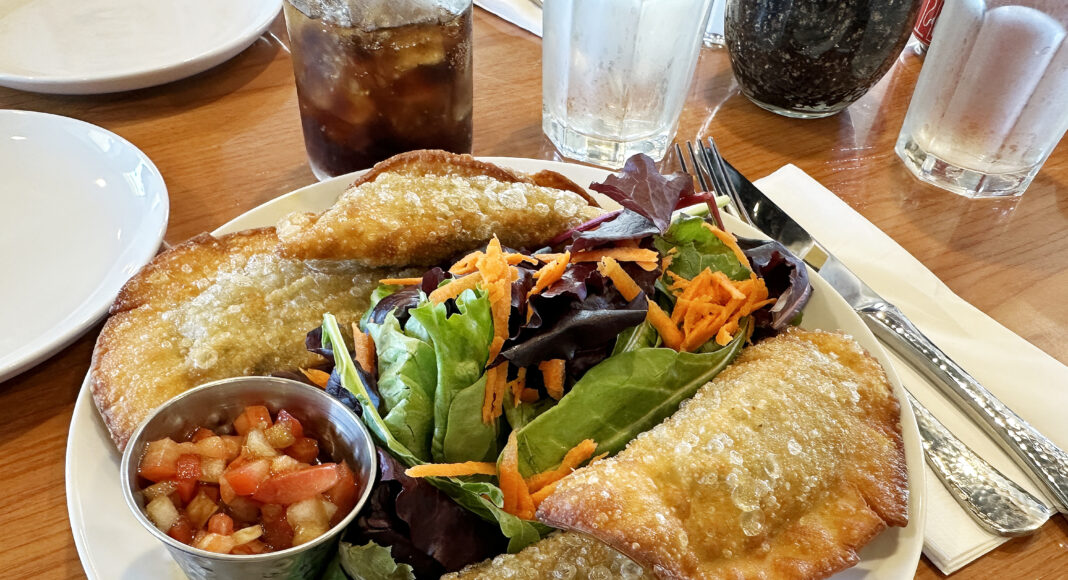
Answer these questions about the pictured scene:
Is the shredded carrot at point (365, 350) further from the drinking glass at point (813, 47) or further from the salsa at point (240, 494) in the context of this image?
the drinking glass at point (813, 47)

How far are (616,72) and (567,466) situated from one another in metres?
1.28

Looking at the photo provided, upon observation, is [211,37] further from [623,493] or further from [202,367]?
[623,493]

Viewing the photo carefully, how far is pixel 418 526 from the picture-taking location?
124 centimetres

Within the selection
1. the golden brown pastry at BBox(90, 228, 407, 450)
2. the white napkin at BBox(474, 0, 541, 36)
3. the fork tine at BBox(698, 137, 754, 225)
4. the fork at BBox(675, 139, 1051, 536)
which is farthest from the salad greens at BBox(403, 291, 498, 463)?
the white napkin at BBox(474, 0, 541, 36)

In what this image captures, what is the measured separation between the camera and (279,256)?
1581 mm

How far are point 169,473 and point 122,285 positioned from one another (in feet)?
1.97

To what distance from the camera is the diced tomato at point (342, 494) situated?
3.82 feet

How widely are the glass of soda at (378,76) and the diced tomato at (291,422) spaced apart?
86 centimetres

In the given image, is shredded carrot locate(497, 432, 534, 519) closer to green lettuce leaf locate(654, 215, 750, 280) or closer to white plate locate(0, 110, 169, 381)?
green lettuce leaf locate(654, 215, 750, 280)

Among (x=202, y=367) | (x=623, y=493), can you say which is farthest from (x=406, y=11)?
(x=623, y=493)

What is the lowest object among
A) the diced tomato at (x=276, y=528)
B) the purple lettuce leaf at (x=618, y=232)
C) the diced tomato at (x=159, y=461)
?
the diced tomato at (x=276, y=528)

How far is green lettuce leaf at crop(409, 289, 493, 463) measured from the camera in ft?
4.39

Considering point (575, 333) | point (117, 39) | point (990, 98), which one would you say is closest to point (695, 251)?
point (575, 333)

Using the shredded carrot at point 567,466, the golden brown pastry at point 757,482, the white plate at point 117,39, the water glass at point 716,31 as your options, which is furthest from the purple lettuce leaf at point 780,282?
the white plate at point 117,39
